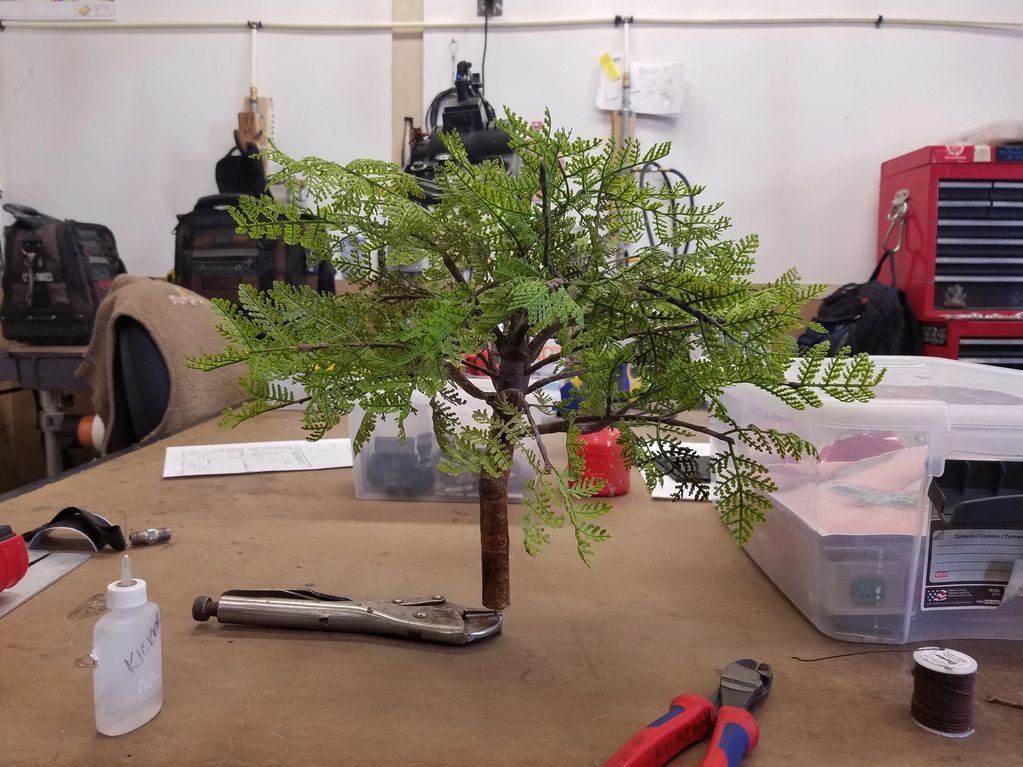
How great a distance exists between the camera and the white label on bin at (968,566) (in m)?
0.57

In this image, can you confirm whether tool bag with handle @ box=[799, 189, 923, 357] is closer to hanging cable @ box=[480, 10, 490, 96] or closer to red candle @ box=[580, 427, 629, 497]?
red candle @ box=[580, 427, 629, 497]

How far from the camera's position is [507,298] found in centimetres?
43

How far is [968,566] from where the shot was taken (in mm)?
578

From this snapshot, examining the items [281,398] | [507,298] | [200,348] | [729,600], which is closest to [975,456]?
[729,600]

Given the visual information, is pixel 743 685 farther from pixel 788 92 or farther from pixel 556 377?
pixel 788 92

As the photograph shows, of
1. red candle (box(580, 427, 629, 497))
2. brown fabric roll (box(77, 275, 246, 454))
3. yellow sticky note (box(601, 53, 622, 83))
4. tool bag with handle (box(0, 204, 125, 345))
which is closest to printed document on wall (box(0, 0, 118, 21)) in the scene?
tool bag with handle (box(0, 204, 125, 345))

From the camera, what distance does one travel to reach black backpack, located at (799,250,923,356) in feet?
6.63

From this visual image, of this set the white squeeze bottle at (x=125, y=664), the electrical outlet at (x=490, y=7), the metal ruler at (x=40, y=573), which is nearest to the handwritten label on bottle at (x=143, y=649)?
the white squeeze bottle at (x=125, y=664)

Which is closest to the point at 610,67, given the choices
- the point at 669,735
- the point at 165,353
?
the point at 165,353

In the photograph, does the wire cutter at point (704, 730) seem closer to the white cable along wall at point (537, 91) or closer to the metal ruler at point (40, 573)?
the metal ruler at point (40, 573)

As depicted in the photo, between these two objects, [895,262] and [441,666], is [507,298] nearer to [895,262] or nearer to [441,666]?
[441,666]

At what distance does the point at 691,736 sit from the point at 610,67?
240 centimetres

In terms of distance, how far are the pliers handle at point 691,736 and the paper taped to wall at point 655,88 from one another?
2317 millimetres

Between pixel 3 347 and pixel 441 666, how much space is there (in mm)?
2227
